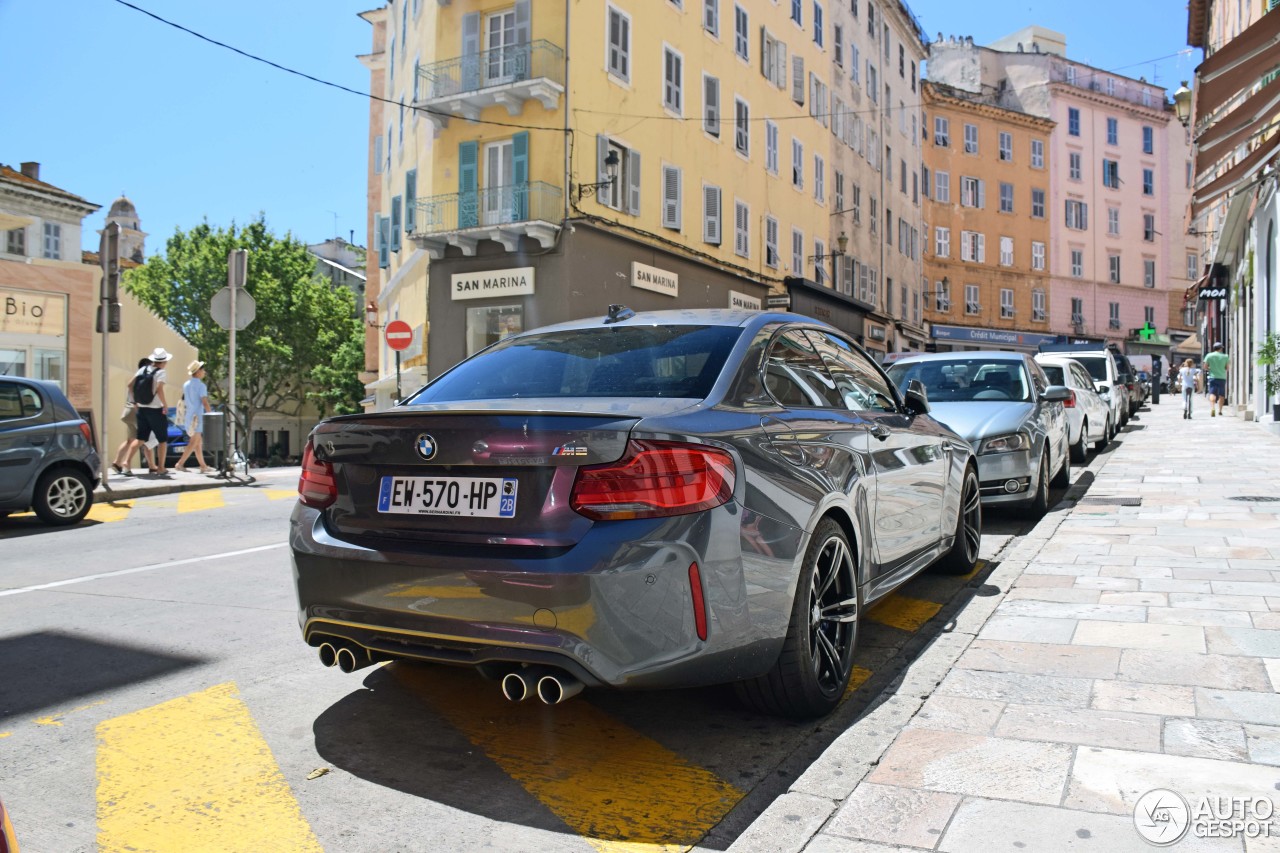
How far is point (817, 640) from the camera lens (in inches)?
147

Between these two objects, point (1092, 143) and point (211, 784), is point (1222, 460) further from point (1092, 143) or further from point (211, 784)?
point (1092, 143)

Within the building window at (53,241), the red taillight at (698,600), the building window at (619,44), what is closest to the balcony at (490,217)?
the building window at (619,44)

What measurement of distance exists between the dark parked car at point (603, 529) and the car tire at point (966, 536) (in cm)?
229

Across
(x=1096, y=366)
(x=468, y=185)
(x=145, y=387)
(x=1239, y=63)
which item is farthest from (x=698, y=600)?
(x=468, y=185)

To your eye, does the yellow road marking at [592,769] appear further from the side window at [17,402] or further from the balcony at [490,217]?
the balcony at [490,217]

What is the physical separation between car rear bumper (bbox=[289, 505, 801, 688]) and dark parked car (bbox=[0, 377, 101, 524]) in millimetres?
7651

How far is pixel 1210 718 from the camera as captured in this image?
11.6 ft

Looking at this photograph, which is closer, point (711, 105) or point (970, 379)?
point (970, 379)

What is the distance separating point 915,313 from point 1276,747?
46532 millimetres

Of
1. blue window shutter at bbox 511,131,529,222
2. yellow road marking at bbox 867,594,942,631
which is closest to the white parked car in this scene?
yellow road marking at bbox 867,594,942,631

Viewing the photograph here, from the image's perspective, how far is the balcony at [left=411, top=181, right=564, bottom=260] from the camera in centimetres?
2234

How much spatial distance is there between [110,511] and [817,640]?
9867 millimetres

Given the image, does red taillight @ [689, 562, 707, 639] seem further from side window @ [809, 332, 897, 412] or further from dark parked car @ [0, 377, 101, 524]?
dark parked car @ [0, 377, 101, 524]

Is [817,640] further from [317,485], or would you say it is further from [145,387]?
[145,387]
